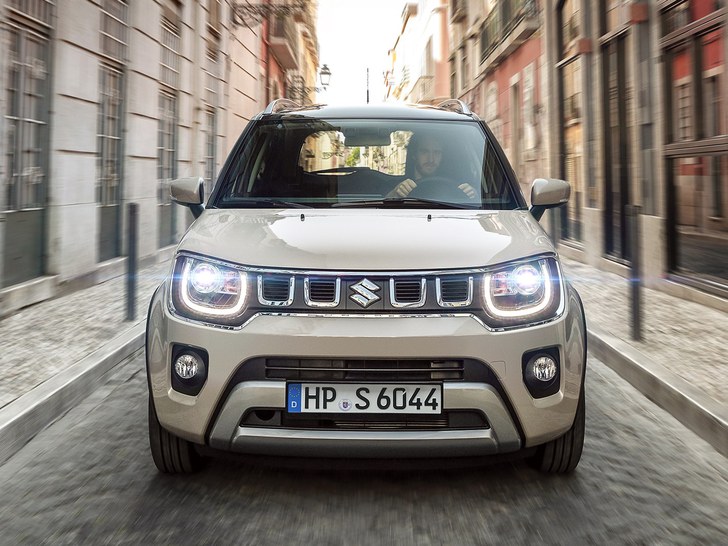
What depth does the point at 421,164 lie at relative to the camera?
417 cm

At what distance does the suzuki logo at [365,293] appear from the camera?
9.53ft

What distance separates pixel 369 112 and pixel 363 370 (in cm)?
208

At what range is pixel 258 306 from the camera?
9.64 feet

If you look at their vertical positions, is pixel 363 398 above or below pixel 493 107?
below

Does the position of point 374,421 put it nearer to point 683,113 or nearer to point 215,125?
point 683,113

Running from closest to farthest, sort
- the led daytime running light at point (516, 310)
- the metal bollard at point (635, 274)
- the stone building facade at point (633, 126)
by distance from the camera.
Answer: the led daytime running light at point (516, 310)
the metal bollard at point (635, 274)
the stone building facade at point (633, 126)

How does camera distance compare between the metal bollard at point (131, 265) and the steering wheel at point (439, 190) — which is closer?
the steering wheel at point (439, 190)

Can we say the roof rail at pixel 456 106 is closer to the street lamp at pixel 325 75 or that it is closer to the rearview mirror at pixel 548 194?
the rearview mirror at pixel 548 194

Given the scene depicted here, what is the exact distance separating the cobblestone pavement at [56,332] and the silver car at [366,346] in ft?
5.51

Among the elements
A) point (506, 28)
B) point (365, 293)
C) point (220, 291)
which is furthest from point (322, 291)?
point (506, 28)

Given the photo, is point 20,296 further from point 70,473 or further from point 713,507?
point 713,507

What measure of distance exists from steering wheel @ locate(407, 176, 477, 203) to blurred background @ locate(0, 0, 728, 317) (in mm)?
2076

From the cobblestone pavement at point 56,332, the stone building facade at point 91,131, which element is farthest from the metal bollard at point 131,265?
the stone building facade at point 91,131

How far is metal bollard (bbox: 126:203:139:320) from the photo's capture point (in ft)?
22.3
